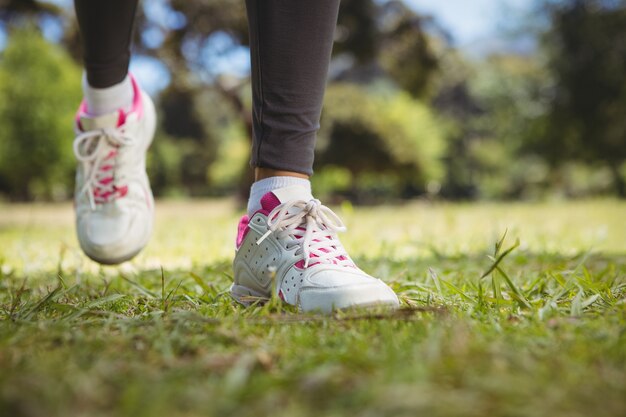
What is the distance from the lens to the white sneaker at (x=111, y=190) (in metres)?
1.27

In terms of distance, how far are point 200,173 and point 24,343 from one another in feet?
90.8

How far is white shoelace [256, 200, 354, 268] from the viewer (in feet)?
3.06

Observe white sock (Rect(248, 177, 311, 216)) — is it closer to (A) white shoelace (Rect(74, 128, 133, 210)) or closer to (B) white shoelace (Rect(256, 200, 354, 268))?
(B) white shoelace (Rect(256, 200, 354, 268))

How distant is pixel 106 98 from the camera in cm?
134

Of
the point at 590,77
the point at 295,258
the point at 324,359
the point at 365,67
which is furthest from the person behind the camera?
the point at 365,67

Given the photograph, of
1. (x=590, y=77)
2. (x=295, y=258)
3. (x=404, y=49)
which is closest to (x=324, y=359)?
(x=295, y=258)

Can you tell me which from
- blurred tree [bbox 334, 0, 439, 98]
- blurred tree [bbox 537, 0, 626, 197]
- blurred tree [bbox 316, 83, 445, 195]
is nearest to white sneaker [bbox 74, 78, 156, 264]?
blurred tree [bbox 334, 0, 439, 98]

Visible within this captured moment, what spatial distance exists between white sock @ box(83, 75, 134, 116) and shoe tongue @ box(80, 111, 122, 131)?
0.01 m

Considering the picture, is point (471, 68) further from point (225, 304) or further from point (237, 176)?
point (225, 304)

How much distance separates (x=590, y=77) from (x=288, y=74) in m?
12.0

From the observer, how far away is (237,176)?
68.4 feet

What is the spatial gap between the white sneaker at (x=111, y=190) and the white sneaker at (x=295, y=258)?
398mm

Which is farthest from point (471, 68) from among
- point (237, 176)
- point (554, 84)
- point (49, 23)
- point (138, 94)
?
point (138, 94)

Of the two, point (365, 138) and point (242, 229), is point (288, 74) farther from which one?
point (365, 138)
